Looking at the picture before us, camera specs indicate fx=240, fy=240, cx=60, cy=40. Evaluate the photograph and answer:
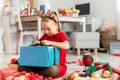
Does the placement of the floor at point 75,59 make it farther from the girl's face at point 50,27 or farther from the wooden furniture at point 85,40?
the wooden furniture at point 85,40

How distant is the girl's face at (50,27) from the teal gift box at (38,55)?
172 mm

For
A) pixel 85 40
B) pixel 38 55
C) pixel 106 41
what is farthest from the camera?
pixel 106 41

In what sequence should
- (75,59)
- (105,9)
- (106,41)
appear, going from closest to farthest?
1. (75,59)
2. (106,41)
3. (105,9)

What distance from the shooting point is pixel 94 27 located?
5.33 m

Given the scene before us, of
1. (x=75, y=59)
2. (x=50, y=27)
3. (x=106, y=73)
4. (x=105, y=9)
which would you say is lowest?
(x=75, y=59)

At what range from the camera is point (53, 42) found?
1827mm

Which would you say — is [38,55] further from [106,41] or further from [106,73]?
[106,41]

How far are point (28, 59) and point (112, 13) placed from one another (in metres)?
3.82

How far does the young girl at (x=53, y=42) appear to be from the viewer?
1802 millimetres

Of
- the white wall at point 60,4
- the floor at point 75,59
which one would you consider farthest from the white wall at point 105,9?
the floor at point 75,59

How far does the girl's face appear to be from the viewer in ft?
6.11

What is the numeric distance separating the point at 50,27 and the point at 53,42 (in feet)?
0.42

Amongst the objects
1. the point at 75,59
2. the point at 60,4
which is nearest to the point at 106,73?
the point at 75,59

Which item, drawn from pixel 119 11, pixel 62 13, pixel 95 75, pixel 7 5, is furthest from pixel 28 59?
pixel 119 11
